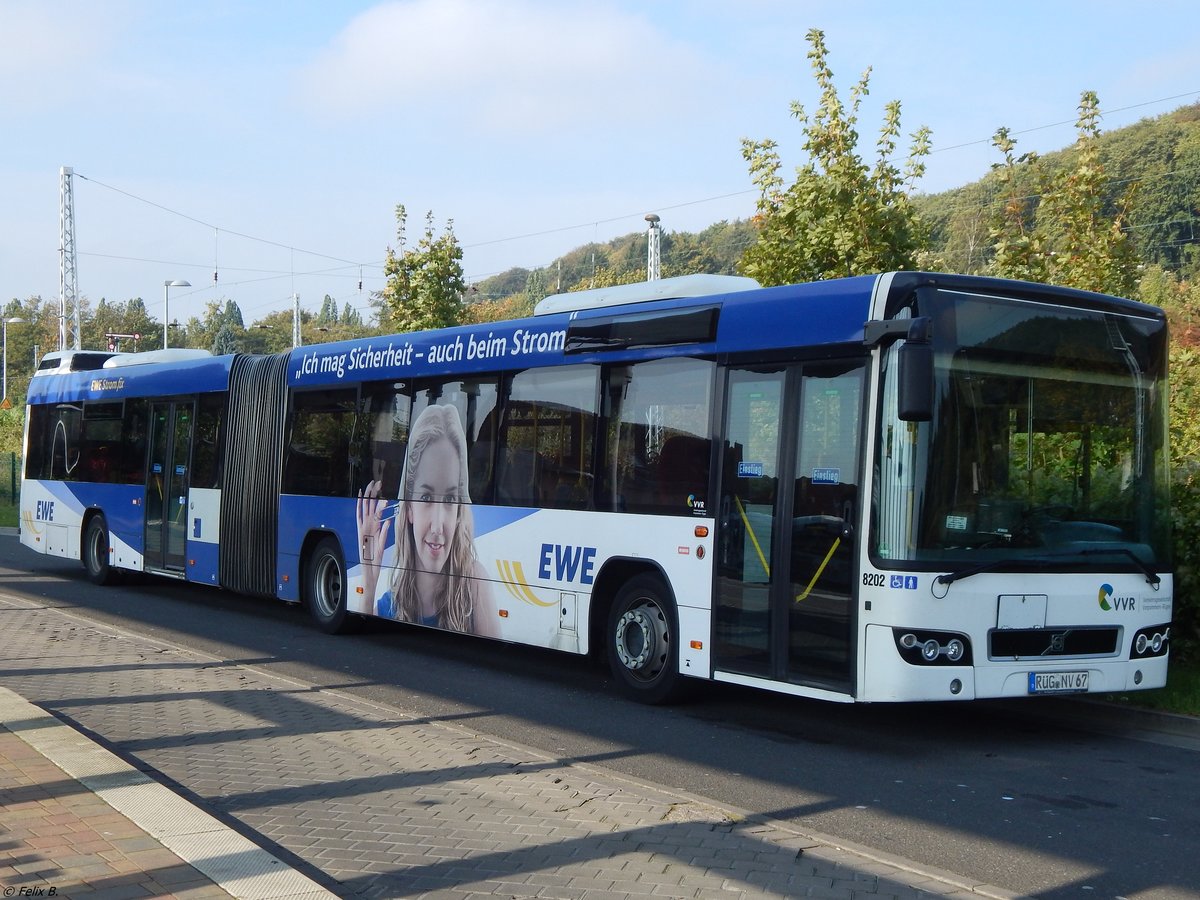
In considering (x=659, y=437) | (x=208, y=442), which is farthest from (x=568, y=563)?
(x=208, y=442)

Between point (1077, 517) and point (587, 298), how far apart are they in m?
4.61

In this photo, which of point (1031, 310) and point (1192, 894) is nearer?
point (1192, 894)

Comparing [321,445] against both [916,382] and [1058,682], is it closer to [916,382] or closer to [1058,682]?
[916,382]

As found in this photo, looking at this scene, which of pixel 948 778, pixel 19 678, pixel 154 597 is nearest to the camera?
pixel 948 778

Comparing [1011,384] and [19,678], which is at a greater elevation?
[1011,384]

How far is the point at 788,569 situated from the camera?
887 cm

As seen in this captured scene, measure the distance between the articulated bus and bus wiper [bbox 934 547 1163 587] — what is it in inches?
0.5

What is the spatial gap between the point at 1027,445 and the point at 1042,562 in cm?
75

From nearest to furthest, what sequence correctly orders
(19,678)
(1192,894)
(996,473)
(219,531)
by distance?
(1192,894), (996,473), (19,678), (219,531)

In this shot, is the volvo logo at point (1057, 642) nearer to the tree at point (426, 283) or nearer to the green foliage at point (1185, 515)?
the green foliage at point (1185, 515)

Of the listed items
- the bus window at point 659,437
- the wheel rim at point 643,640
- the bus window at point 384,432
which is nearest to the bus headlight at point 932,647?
the bus window at point 659,437

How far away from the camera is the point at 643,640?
1030 centimetres

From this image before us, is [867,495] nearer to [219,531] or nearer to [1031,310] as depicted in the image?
[1031,310]

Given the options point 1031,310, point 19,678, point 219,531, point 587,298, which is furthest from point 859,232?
point 19,678
